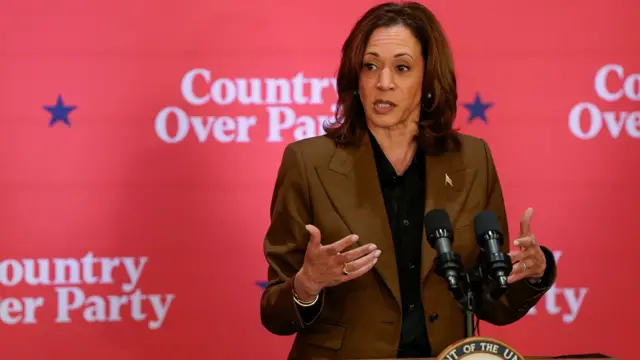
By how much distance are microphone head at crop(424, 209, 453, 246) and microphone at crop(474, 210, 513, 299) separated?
0.06m

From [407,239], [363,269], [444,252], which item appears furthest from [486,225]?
[407,239]

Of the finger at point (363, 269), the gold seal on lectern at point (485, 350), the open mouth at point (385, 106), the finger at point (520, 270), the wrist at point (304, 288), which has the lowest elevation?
the gold seal on lectern at point (485, 350)

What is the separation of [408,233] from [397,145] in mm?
256

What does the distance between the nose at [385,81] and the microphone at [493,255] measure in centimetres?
61

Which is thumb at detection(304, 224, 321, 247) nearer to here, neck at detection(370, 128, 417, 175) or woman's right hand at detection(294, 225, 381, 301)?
woman's right hand at detection(294, 225, 381, 301)

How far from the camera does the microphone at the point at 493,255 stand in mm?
1569

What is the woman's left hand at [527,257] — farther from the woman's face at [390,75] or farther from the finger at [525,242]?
the woman's face at [390,75]

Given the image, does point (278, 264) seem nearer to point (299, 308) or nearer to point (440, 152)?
point (299, 308)

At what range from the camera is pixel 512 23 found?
10.3 feet

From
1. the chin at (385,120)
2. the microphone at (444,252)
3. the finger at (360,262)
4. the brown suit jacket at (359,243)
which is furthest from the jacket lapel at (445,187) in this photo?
the microphone at (444,252)

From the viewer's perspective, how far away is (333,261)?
1886 millimetres

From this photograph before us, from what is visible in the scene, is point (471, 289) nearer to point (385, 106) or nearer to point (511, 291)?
point (511, 291)

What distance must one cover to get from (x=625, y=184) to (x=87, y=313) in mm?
1934

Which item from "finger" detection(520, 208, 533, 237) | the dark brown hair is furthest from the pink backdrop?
"finger" detection(520, 208, 533, 237)
